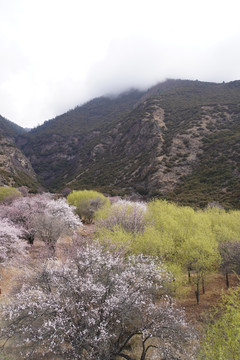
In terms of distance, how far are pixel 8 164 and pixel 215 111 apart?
87.6 metres

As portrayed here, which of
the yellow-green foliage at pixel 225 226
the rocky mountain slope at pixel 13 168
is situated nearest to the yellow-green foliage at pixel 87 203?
the yellow-green foliage at pixel 225 226

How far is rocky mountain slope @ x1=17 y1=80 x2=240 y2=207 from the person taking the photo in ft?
177

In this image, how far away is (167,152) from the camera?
6956 cm

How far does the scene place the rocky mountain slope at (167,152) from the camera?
53.9 meters

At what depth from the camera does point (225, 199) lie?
142ft

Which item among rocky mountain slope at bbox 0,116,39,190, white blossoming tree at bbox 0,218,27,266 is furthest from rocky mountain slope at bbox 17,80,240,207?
white blossoming tree at bbox 0,218,27,266

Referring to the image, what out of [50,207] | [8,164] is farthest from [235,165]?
[8,164]

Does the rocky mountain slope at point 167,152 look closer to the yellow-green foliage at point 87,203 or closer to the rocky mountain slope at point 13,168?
the rocky mountain slope at point 13,168

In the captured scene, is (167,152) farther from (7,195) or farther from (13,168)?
(13,168)

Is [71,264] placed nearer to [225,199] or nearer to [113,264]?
[113,264]

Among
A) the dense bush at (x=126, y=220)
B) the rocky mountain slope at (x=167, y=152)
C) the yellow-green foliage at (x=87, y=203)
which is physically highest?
the rocky mountain slope at (x=167, y=152)

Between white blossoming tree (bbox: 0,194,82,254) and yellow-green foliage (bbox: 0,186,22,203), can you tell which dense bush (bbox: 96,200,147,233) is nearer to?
white blossoming tree (bbox: 0,194,82,254)

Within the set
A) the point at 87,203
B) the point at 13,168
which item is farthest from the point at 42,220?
the point at 13,168

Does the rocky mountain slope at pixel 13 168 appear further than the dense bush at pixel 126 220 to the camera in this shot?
Yes
